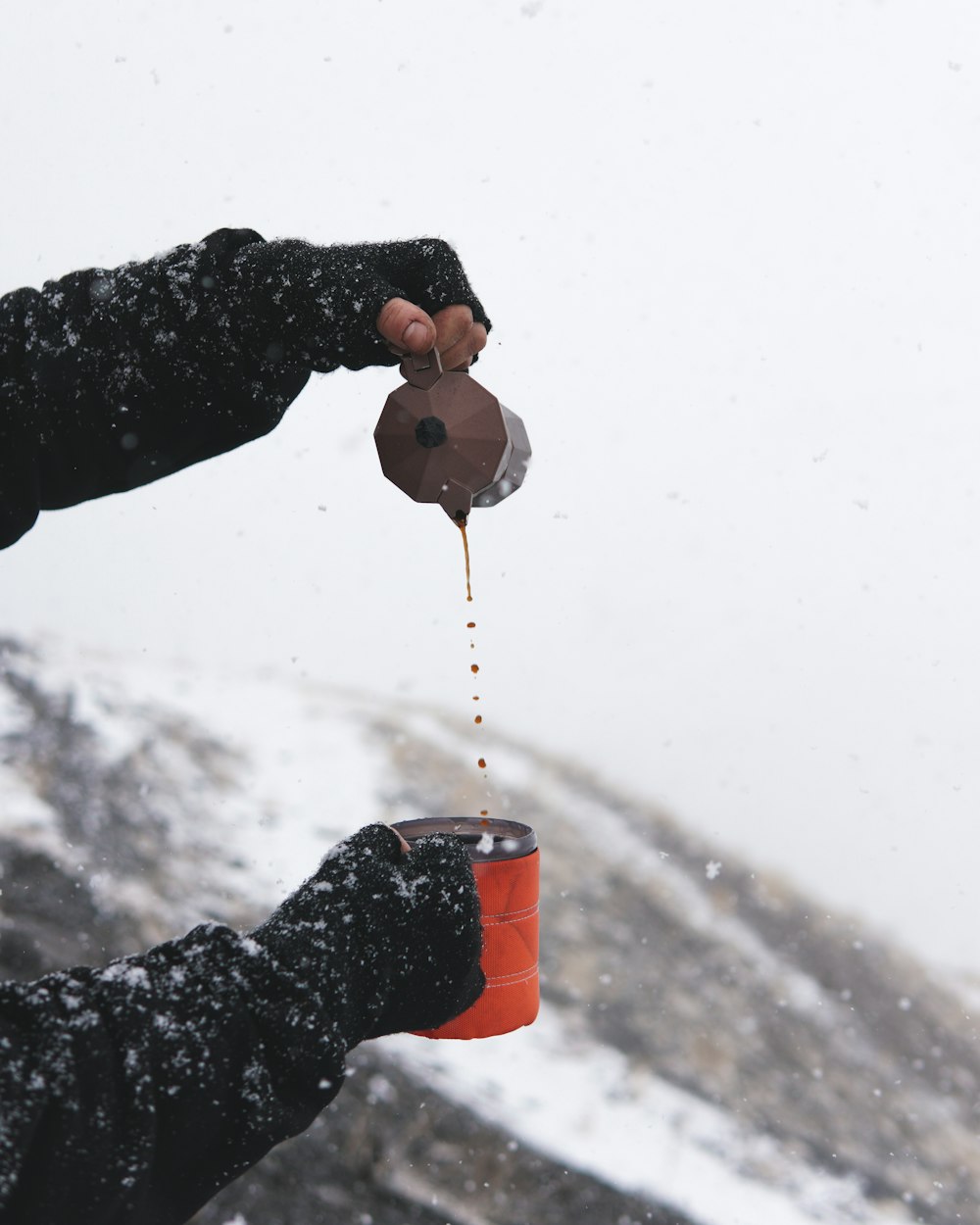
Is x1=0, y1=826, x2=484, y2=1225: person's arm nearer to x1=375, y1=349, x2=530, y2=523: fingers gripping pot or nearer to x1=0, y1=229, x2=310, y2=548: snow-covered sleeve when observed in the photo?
x1=375, y1=349, x2=530, y2=523: fingers gripping pot

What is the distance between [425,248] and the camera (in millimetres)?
1754

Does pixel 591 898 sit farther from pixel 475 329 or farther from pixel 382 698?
pixel 475 329

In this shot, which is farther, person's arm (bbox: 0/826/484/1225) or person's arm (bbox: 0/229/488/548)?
Answer: person's arm (bbox: 0/229/488/548)

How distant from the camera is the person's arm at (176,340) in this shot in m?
1.73

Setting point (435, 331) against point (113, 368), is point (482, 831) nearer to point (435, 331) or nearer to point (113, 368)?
point (435, 331)

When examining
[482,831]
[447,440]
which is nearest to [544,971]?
[482,831]

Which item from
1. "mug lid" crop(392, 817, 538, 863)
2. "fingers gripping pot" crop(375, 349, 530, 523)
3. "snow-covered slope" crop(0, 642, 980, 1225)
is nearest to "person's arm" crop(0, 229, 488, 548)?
"fingers gripping pot" crop(375, 349, 530, 523)

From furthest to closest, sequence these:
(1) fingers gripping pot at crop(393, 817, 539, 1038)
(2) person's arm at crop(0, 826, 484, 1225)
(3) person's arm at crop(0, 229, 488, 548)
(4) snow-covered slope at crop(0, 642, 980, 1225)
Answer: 1. (4) snow-covered slope at crop(0, 642, 980, 1225)
2. (3) person's arm at crop(0, 229, 488, 548)
3. (1) fingers gripping pot at crop(393, 817, 539, 1038)
4. (2) person's arm at crop(0, 826, 484, 1225)

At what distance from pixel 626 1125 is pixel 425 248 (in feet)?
11.3

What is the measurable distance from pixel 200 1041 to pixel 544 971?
3892 mm

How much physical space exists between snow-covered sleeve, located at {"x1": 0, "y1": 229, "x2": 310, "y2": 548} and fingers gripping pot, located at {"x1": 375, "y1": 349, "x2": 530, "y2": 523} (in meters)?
0.33

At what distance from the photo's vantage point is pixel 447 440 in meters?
1.64

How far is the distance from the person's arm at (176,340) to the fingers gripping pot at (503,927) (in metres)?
0.88

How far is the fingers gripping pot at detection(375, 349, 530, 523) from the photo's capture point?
1.63 m
